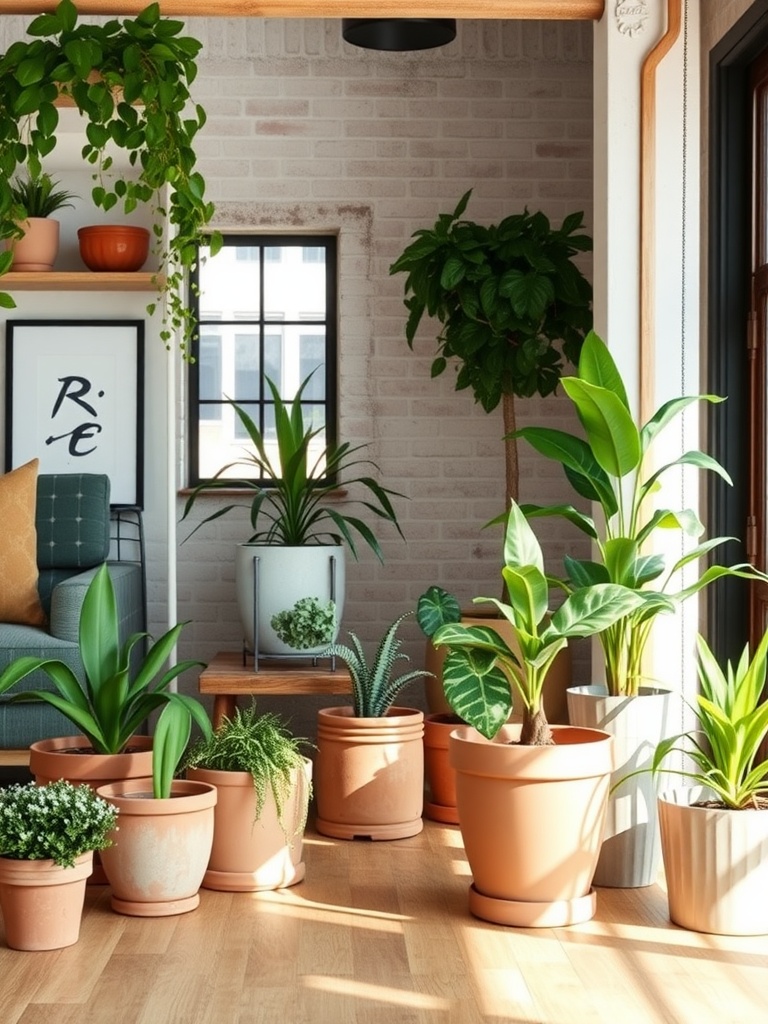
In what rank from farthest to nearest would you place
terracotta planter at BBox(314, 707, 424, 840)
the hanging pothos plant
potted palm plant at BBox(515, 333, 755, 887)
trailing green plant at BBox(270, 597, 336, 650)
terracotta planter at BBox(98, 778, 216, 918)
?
1. trailing green plant at BBox(270, 597, 336, 650)
2. terracotta planter at BBox(314, 707, 424, 840)
3. the hanging pothos plant
4. potted palm plant at BBox(515, 333, 755, 887)
5. terracotta planter at BBox(98, 778, 216, 918)

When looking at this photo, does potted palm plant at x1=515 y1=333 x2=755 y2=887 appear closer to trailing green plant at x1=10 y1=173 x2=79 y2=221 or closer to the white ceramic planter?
the white ceramic planter

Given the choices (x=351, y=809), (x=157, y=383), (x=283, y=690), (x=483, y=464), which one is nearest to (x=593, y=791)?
(x=351, y=809)

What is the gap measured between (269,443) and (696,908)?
2.83 meters

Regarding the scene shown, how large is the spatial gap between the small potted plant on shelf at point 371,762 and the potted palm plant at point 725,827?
3.25ft

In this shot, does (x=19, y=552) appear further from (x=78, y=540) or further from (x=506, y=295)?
(x=506, y=295)

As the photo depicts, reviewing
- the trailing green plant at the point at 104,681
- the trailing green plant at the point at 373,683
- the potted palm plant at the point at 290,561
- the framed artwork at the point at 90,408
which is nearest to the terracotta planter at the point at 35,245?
the framed artwork at the point at 90,408

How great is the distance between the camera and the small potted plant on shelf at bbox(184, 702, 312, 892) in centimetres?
316

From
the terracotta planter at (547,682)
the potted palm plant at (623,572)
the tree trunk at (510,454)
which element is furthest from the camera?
the tree trunk at (510,454)

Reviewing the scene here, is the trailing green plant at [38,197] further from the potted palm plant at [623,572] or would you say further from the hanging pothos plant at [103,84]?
the potted palm plant at [623,572]

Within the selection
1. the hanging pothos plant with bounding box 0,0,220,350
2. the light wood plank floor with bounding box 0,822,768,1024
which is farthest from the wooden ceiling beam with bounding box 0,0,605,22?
the light wood plank floor with bounding box 0,822,768,1024

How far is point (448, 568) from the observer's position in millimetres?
5129

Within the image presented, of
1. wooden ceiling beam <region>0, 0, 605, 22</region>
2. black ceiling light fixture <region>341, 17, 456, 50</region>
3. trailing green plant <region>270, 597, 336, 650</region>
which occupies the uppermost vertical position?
black ceiling light fixture <region>341, 17, 456, 50</region>

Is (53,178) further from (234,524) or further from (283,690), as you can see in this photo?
(283,690)

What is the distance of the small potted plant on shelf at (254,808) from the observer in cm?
316
